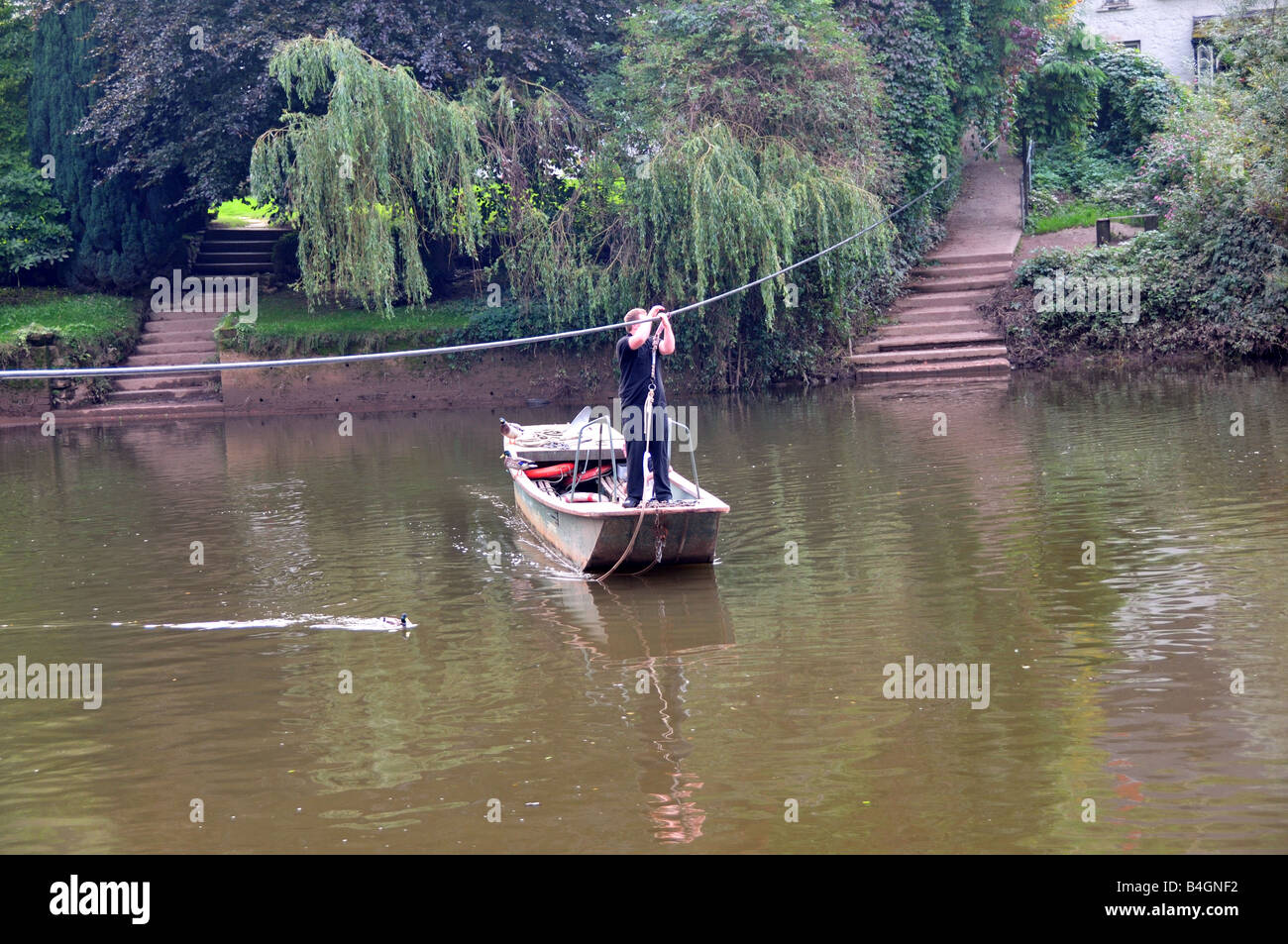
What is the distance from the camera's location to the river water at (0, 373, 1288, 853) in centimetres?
517

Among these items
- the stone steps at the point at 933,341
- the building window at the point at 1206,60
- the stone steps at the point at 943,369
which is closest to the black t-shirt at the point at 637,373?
the stone steps at the point at 943,369

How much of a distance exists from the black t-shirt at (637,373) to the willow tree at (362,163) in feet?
40.7

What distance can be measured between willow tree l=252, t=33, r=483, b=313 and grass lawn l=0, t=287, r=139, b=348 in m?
4.87

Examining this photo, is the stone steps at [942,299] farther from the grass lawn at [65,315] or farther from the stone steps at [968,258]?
the grass lawn at [65,315]

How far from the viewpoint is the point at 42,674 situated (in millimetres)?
7484

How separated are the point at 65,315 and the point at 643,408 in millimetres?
19077

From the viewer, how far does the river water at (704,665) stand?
Answer: 5.17 metres

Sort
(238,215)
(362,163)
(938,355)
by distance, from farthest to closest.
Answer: (238,215)
(938,355)
(362,163)

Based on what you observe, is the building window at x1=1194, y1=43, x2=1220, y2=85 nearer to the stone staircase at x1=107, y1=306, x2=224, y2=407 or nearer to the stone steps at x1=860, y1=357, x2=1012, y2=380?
the stone steps at x1=860, y1=357, x2=1012, y2=380

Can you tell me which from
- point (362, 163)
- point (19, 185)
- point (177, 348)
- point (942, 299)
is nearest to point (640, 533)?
point (362, 163)

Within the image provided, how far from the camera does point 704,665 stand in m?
7.20

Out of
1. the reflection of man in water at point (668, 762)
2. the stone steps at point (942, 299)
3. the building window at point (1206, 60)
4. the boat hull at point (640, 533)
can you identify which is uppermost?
the building window at point (1206, 60)

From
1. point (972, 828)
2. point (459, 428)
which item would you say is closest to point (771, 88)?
point (459, 428)

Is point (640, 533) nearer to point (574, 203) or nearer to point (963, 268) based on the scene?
point (574, 203)
